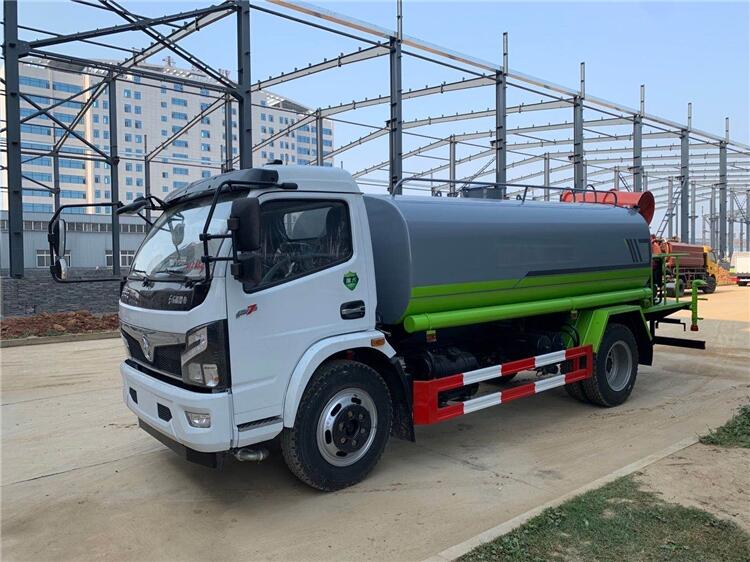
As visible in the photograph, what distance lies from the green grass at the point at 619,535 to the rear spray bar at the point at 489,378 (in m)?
1.43

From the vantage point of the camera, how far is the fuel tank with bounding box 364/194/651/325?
539cm

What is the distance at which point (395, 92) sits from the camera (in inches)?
680

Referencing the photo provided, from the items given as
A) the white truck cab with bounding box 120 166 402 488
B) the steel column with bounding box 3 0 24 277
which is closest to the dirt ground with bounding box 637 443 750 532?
the white truck cab with bounding box 120 166 402 488

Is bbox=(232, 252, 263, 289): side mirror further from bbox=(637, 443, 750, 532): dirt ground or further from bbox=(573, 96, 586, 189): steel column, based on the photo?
bbox=(573, 96, 586, 189): steel column

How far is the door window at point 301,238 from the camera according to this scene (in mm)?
4566

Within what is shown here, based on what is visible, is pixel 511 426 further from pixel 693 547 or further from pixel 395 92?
pixel 395 92

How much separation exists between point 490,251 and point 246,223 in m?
2.87

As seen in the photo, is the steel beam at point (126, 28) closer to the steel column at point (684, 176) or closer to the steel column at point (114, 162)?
the steel column at point (114, 162)

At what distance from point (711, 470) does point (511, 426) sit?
7.07 ft

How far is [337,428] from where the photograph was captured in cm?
485

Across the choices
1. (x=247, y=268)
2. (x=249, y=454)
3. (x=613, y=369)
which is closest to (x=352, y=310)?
(x=247, y=268)

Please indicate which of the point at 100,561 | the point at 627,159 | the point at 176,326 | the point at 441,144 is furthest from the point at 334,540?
the point at 627,159

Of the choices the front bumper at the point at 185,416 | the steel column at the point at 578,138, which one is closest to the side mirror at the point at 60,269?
the front bumper at the point at 185,416

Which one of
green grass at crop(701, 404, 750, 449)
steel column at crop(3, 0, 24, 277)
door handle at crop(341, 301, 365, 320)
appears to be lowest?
green grass at crop(701, 404, 750, 449)
